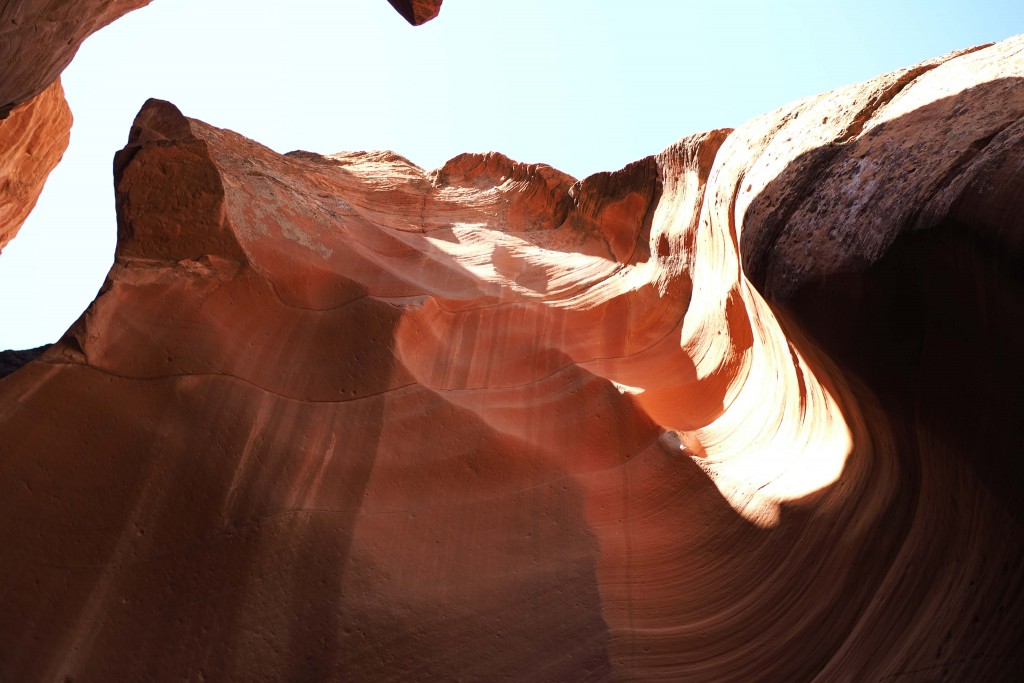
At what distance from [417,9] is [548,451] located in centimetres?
529

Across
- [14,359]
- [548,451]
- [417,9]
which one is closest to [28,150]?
[417,9]

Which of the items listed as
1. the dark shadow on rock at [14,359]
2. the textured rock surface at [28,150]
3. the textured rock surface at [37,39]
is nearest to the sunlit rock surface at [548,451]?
the dark shadow on rock at [14,359]

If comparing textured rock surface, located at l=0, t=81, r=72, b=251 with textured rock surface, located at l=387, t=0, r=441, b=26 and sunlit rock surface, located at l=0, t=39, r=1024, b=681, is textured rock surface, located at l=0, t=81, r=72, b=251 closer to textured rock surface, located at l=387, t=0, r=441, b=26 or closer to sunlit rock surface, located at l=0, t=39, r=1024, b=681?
textured rock surface, located at l=387, t=0, r=441, b=26

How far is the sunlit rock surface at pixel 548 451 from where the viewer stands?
3969mm

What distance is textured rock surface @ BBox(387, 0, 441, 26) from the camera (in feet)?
27.8

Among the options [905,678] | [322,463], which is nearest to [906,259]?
[905,678]

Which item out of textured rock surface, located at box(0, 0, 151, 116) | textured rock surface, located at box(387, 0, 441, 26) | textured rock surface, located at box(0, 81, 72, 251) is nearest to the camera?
textured rock surface, located at box(0, 0, 151, 116)

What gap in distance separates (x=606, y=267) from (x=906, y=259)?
3.79m

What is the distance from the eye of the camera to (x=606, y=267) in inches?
296

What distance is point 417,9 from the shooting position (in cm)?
855

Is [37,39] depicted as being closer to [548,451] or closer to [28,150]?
[28,150]

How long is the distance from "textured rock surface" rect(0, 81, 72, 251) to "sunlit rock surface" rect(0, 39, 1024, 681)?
5.48 metres

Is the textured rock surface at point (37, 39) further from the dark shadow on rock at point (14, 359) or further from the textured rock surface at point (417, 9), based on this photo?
the textured rock surface at point (417, 9)

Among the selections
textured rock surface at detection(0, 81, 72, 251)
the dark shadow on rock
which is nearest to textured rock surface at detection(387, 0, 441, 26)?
textured rock surface at detection(0, 81, 72, 251)
